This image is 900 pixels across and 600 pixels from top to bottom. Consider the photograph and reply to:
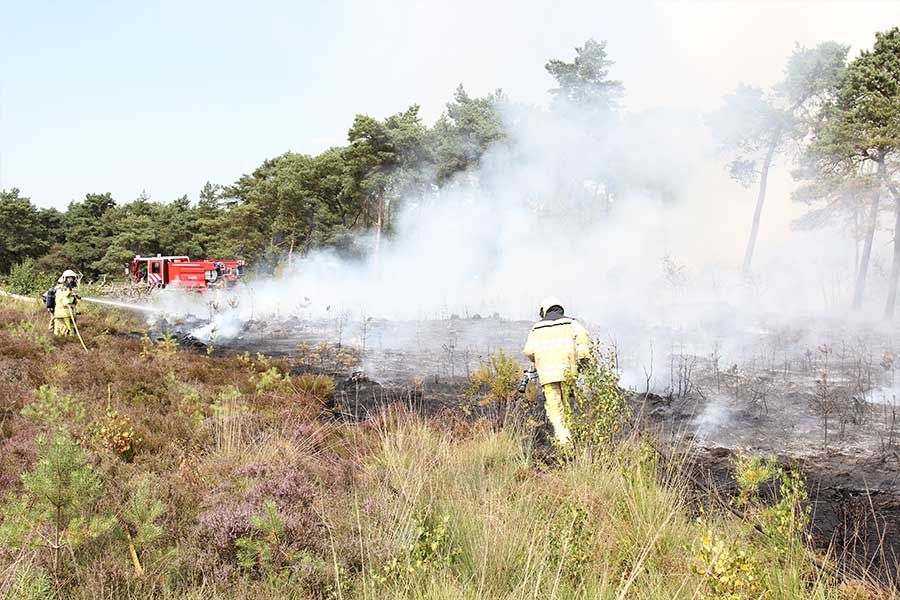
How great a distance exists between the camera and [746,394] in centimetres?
976

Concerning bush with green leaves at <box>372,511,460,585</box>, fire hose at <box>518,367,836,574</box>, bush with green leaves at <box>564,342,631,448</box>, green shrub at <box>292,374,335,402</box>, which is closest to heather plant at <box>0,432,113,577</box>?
bush with green leaves at <box>372,511,460,585</box>

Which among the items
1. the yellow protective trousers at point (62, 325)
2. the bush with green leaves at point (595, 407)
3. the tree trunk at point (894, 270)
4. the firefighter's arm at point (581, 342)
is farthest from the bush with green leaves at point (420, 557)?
the tree trunk at point (894, 270)

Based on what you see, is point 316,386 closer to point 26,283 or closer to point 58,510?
point 58,510

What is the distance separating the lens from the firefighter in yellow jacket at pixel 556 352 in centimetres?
668

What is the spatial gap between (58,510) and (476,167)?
30.2 m

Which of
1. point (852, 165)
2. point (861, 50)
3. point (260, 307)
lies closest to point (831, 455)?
point (852, 165)

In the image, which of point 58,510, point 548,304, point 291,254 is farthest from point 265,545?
point 291,254

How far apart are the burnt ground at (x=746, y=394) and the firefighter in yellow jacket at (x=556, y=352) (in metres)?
0.95

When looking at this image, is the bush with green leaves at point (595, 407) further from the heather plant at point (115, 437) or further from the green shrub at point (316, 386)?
the green shrub at point (316, 386)

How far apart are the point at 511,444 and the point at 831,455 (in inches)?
157

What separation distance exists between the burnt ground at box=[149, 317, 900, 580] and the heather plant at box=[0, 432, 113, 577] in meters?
4.21

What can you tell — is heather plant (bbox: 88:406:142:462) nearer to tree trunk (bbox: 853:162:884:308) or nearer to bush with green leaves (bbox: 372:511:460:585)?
bush with green leaves (bbox: 372:511:460:585)

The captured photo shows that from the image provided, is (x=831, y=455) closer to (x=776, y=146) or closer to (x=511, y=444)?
(x=511, y=444)

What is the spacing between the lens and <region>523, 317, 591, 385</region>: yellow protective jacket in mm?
6707
